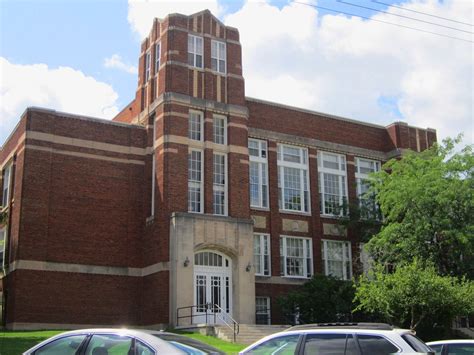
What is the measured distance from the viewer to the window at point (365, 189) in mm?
38938

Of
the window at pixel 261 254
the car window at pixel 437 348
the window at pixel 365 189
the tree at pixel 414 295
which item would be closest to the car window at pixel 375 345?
the car window at pixel 437 348

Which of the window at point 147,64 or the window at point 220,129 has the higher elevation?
the window at point 147,64

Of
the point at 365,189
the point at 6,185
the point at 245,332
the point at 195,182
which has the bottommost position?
the point at 245,332

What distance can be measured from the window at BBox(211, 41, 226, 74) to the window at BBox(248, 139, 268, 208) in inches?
177

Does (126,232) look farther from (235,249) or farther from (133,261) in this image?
(235,249)

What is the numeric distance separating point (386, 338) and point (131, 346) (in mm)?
3946

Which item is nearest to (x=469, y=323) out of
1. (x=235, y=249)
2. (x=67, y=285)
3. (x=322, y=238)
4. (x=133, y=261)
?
(x=322, y=238)

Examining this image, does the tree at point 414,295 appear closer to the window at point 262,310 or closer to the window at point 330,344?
the window at point 262,310

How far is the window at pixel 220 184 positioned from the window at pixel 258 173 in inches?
110

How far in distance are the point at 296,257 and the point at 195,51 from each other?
1268cm

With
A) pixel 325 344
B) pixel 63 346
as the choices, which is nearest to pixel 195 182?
pixel 325 344

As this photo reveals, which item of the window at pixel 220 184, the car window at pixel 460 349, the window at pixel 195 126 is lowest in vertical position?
the car window at pixel 460 349

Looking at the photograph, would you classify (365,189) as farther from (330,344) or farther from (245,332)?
(330,344)

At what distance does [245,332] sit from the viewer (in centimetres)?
2891
